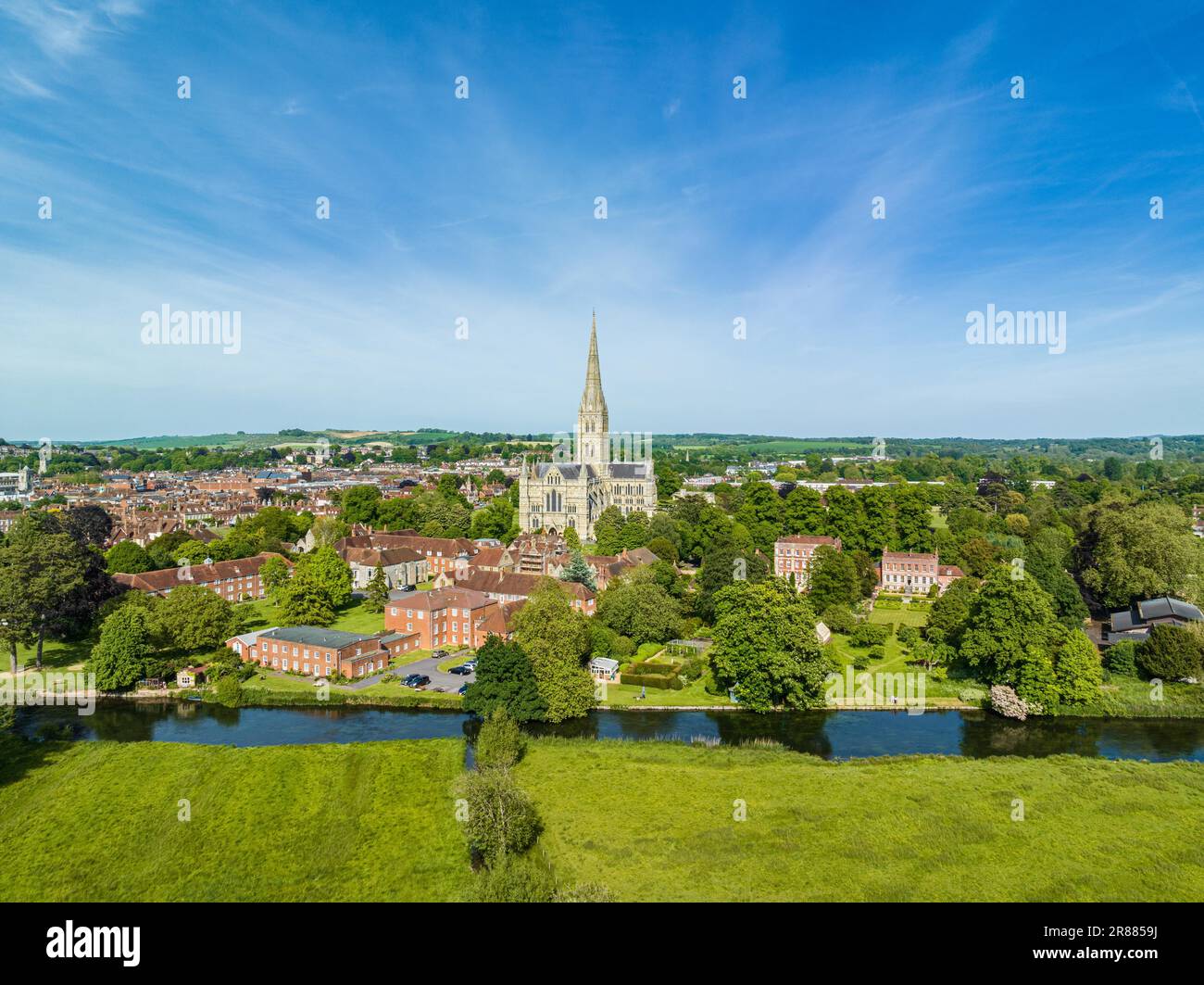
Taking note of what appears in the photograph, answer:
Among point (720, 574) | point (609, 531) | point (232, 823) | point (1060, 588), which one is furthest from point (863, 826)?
point (609, 531)

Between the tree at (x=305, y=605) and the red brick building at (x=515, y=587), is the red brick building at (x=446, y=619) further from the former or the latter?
the tree at (x=305, y=605)

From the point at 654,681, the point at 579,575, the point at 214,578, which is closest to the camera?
the point at 654,681

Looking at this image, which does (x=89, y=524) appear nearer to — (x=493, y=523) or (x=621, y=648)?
(x=493, y=523)

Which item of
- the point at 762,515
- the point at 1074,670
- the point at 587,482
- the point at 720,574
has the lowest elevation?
the point at 1074,670

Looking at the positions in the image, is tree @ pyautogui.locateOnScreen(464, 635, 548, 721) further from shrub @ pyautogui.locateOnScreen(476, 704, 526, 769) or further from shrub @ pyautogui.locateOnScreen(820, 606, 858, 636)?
shrub @ pyautogui.locateOnScreen(820, 606, 858, 636)

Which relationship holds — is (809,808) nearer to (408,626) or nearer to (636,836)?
(636,836)

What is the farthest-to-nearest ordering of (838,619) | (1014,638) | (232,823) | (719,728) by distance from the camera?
(838,619)
(1014,638)
(719,728)
(232,823)

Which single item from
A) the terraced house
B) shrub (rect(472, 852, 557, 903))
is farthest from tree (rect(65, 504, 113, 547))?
shrub (rect(472, 852, 557, 903))
